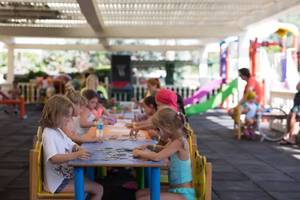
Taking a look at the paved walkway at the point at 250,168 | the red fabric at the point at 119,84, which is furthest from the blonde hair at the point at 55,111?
the red fabric at the point at 119,84

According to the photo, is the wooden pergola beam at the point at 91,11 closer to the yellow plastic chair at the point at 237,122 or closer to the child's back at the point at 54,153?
the yellow plastic chair at the point at 237,122

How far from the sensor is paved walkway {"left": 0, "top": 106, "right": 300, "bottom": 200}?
6.80 meters

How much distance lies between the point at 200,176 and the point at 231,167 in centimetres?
410

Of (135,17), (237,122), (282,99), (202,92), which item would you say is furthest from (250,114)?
(202,92)

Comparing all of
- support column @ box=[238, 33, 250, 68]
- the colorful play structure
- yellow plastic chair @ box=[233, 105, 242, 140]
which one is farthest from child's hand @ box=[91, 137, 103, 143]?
support column @ box=[238, 33, 250, 68]

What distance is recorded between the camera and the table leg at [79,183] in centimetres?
441

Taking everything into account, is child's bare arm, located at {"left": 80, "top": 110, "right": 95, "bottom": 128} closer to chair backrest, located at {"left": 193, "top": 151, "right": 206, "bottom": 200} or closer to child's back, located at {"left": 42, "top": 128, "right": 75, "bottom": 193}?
child's back, located at {"left": 42, "top": 128, "right": 75, "bottom": 193}

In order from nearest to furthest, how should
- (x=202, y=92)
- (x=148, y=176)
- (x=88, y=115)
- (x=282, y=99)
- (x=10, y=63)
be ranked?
(x=148, y=176)
(x=88, y=115)
(x=282, y=99)
(x=202, y=92)
(x=10, y=63)

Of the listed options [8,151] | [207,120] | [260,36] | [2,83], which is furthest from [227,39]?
[8,151]

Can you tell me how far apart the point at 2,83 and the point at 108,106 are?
14525 millimetres

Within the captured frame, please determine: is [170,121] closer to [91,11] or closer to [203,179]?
[203,179]

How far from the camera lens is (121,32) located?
18.1 metres

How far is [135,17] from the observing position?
55.1 ft

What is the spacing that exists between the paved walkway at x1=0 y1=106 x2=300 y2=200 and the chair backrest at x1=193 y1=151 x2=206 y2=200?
177 centimetres
